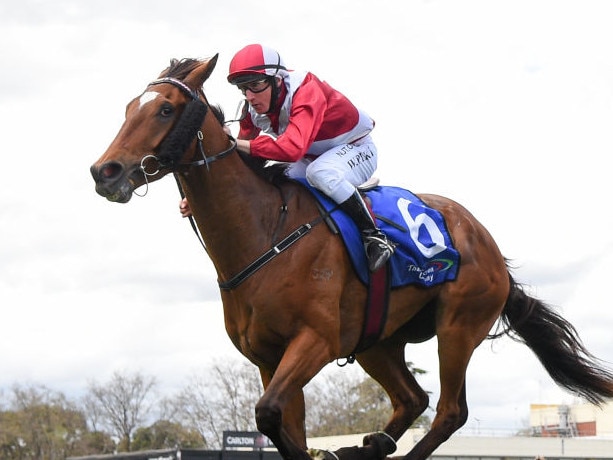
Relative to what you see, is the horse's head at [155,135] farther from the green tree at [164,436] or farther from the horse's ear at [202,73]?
the green tree at [164,436]

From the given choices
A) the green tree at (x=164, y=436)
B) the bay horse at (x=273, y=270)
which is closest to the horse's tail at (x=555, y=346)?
the bay horse at (x=273, y=270)

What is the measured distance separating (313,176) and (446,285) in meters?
1.52

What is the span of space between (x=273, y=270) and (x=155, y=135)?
123 centimetres

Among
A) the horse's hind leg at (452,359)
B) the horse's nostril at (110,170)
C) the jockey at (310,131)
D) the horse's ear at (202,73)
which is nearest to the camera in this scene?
the horse's nostril at (110,170)

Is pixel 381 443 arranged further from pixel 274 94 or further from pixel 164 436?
pixel 164 436

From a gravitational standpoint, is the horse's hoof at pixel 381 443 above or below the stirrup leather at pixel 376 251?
below

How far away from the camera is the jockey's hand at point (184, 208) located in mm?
7660

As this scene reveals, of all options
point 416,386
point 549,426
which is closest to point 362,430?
point 549,426

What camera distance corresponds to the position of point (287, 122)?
25.6 feet

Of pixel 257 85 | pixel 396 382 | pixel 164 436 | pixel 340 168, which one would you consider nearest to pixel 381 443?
pixel 396 382

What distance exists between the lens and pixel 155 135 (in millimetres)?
6859

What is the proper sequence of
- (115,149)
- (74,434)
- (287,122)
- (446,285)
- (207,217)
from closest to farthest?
(115,149) → (207,217) → (287,122) → (446,285) → (74,434)

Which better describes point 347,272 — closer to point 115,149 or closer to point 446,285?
point 446,285

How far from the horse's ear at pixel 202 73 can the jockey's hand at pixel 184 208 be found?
0.94 m
